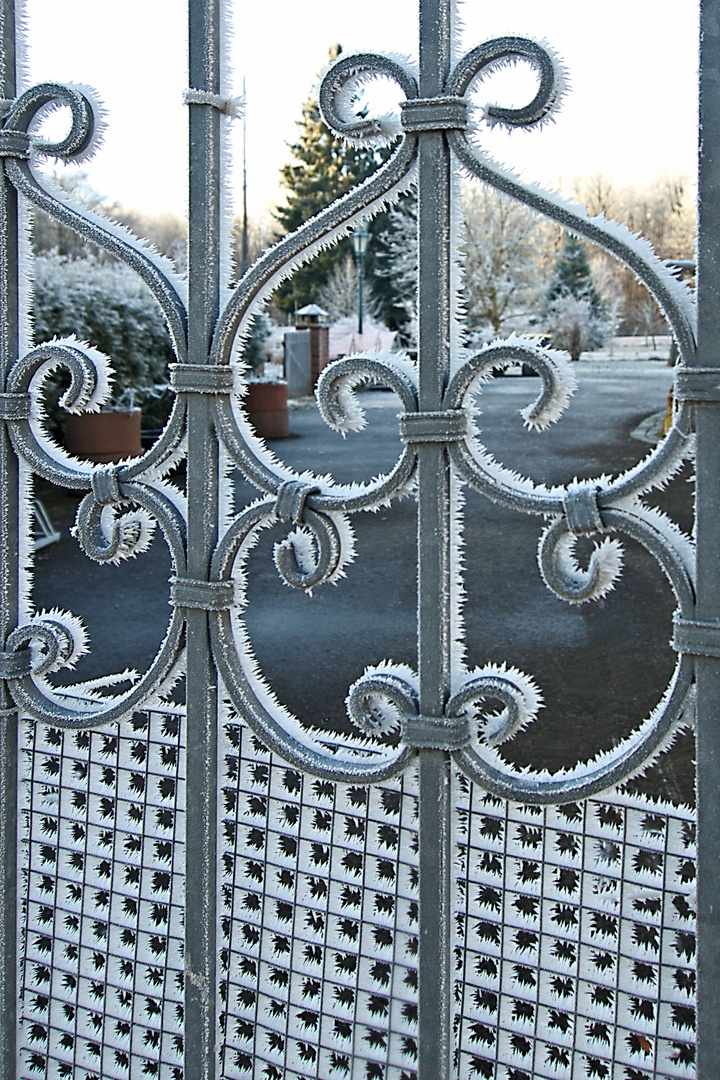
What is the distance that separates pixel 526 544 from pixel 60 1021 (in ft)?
22.7

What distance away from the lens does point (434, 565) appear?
101 cm

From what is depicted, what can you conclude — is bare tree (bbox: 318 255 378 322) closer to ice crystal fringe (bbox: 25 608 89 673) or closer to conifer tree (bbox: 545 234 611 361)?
conifer tree (bbox: 545 234 611 361)

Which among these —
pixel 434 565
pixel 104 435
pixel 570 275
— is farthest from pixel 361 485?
pixel 570 275

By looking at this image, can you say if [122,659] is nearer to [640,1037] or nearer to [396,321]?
[640,1037]

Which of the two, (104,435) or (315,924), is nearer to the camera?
Answer: (315,924)

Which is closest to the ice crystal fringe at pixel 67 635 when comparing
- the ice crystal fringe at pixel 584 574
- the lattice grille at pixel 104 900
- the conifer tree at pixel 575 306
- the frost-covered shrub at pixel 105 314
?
the lattice grille at pixel 104 900

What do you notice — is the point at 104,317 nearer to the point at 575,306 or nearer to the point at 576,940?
the point at 576,940

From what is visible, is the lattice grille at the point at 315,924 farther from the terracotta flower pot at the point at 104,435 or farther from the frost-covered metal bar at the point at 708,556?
the terracotta flower pot at the point at 104,435

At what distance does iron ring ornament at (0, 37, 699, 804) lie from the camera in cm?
91

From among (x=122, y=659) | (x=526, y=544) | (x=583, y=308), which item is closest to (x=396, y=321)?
(x=583, y=308)

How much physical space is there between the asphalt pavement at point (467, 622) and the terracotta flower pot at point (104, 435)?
59cm

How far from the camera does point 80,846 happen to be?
1.33 meters

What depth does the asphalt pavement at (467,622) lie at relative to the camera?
Answer: 4.39 metres

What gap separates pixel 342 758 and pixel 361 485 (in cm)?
32
